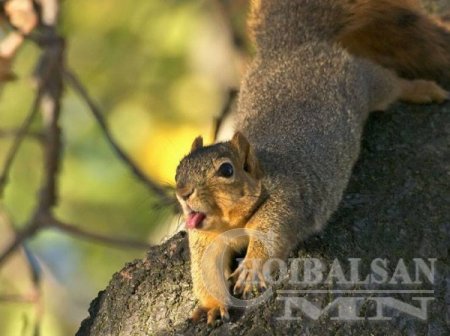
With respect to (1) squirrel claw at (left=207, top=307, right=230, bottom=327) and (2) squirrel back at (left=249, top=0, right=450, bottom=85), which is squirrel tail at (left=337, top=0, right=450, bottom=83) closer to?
(2) squirrel back at (left=249, top=0, right=450, bottom=85)

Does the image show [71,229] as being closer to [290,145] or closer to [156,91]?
[290,145]

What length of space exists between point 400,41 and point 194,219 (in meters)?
1.32

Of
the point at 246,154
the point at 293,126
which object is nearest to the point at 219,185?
the point at 246,154

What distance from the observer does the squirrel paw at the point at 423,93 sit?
2.89m

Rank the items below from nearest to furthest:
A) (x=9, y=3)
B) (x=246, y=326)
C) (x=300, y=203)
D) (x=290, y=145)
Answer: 1. (x=246, y=326)
2. (x=300, y=203)
3. (x=290, y=145)
4. (x=9, y=3)

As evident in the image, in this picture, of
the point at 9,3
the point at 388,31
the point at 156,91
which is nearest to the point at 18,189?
the point at 156,91

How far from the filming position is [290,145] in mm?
2682

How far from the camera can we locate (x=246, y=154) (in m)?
→ 2.40

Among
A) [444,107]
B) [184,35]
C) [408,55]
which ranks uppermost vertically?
[184,35]

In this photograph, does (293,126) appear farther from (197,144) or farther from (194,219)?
(194,219)

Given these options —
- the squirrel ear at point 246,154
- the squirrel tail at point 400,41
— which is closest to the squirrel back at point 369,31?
the squirrel tail at point 400,41

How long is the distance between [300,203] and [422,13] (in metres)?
1.14

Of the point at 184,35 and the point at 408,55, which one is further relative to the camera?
the point at 184,35

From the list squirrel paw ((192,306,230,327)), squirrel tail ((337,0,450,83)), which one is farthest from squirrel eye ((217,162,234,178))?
squirrel tail ((337,0,450,83))
